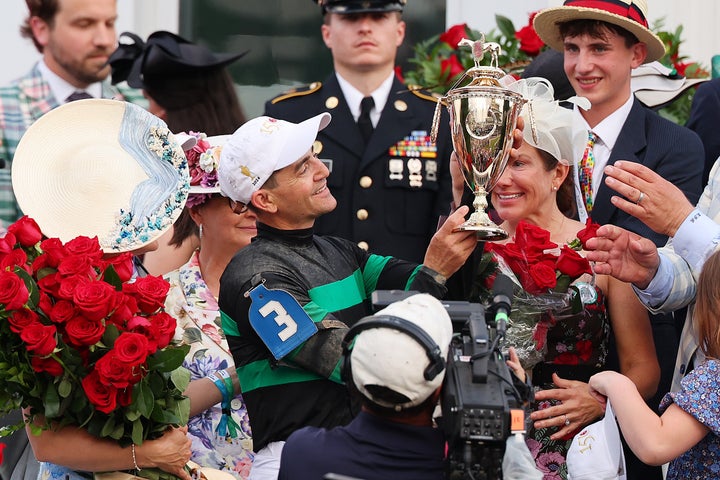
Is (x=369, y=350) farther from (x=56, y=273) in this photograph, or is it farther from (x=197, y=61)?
(x=197, y=61)

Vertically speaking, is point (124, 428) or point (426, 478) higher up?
point (426, 478)

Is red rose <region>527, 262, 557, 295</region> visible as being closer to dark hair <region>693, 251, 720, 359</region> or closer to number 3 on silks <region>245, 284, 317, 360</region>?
dark hair <region>693, 251, 720, 359</region>

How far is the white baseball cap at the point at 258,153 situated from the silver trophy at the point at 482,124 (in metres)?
0.45

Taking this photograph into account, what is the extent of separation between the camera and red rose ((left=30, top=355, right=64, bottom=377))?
3.87 metres

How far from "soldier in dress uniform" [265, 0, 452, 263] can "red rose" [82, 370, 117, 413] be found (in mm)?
1893

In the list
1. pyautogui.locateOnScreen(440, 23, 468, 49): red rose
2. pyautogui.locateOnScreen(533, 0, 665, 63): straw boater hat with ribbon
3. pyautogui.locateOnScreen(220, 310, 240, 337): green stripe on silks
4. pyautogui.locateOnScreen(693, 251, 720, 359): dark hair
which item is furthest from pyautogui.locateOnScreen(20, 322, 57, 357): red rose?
pyautogui.locateOnScreen(440, 23, 468, 49): red rose

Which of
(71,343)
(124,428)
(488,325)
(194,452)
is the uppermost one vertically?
(488,325)

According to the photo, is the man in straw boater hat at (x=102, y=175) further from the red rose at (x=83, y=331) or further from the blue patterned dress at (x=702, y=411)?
the blue patterned dress at (x=702, y=411)

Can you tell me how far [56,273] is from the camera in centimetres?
398

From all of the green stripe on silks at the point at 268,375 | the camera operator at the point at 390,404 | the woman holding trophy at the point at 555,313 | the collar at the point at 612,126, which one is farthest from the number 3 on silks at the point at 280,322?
the collar at the point at 612,126

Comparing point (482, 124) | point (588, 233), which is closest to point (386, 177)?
point (588, 233)

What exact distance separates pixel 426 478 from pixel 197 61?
3380 mm

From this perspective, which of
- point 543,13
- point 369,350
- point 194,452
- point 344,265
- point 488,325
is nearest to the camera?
point 369,350

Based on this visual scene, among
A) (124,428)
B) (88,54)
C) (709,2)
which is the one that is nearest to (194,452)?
(124,428)
